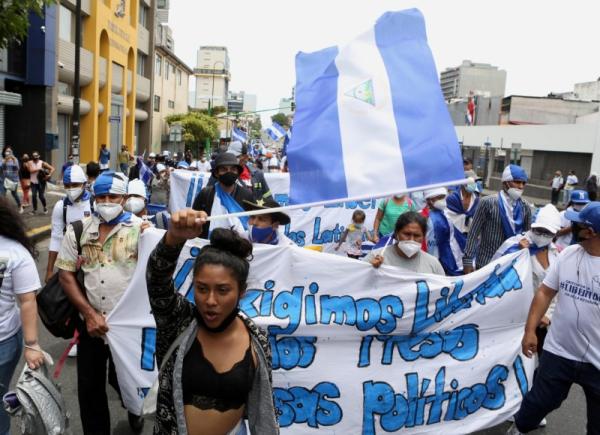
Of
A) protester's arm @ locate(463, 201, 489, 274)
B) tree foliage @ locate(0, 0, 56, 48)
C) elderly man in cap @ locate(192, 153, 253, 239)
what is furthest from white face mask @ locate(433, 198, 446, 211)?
tree foliage @ locate(0, 0, 56, 48)

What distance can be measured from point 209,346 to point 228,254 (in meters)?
0.36

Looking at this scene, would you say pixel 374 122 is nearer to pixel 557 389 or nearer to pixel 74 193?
pixel 557 389

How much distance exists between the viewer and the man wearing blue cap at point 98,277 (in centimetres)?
364

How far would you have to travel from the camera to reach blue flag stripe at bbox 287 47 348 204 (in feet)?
10.6

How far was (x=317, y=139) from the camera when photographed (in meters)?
3.32

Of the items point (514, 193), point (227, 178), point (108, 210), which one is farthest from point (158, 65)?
point (108, 210)

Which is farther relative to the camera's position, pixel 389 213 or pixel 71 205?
pixel 389 213


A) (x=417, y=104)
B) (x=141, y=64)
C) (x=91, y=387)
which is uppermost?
(x=141, y=64)

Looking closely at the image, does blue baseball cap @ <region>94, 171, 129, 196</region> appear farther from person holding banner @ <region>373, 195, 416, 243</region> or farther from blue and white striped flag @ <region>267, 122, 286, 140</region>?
blue and white striped flag @ <region>267, 122, 286, 140</region>

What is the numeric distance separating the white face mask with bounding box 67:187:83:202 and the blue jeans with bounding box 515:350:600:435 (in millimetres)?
4541

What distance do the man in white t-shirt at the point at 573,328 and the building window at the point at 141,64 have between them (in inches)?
1576

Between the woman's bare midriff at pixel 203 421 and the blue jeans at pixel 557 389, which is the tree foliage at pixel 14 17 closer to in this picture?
the woman's bare midriff at pixel 203 421

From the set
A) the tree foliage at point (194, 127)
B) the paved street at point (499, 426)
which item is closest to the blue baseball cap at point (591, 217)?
the paved street at point (499, 426)

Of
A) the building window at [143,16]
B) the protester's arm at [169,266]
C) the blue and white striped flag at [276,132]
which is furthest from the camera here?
the building window at [143,16]
